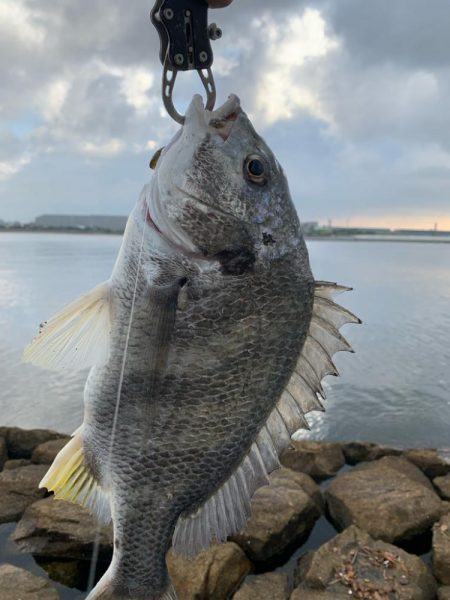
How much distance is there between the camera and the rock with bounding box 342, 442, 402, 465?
573cm

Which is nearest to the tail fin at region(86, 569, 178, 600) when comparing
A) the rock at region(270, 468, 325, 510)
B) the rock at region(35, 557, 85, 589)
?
the rock at region(35, 557, 85, 589)

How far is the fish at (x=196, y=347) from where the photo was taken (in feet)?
5.71

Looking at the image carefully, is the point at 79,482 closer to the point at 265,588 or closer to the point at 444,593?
the point at 265,588

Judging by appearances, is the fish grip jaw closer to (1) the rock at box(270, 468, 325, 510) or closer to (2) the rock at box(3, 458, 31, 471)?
(1) the rock at box(270, 468, 325, 510)

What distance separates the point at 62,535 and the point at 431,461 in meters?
3.88

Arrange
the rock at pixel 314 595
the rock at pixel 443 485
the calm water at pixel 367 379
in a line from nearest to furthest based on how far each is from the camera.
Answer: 1. the rock at pixel 314 595
2. the rock at pixel 443 485
3. the calm water at pixel 367 379

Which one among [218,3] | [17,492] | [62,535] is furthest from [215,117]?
[17,492]

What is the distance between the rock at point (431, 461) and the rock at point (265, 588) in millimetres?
2416

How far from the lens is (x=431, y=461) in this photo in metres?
5.53

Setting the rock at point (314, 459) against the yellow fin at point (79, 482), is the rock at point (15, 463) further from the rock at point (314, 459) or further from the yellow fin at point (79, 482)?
the yellow fin at point (79, 482)

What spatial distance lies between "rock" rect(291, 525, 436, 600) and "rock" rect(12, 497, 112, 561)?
166 centimetres

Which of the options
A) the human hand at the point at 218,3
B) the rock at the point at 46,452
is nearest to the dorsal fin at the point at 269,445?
the human hand at the point at 218,3

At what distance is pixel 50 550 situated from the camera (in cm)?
421

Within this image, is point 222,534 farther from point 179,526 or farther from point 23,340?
point 23,340
